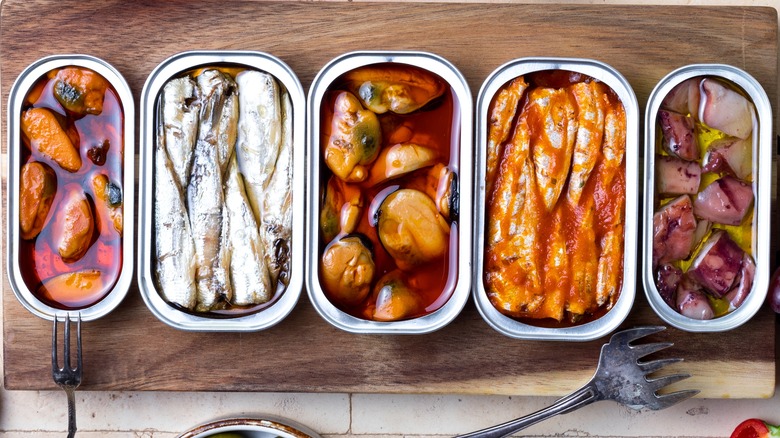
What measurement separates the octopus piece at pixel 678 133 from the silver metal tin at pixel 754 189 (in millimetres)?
35

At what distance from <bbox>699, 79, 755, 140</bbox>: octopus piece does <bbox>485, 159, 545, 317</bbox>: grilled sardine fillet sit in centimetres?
54

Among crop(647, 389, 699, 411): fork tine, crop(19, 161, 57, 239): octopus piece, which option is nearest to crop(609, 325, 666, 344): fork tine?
crop(647, 389, 699, 411): fork tine

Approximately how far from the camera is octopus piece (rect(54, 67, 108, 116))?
1933 mm

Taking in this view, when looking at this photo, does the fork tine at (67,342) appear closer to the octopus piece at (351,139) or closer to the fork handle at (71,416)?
the fork handle at (71,416)

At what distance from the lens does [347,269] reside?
74.8 inches

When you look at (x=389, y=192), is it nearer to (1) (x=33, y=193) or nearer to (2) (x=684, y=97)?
(2) (x=684, y=97)

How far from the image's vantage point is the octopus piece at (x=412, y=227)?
1.91m

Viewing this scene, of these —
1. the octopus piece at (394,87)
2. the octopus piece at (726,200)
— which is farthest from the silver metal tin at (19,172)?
the octopus piece at (726,200)

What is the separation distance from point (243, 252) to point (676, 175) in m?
1.29

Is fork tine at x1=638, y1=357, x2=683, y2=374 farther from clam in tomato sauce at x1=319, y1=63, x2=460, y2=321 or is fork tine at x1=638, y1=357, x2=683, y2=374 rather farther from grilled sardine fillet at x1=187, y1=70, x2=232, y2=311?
grilled sardine fillet at x1=187, y1=70, x2=232, y2=311

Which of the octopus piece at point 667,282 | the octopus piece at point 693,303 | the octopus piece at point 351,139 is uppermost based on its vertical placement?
the octopus piece at point 351,139

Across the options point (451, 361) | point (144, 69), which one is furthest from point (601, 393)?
point (144, 69)

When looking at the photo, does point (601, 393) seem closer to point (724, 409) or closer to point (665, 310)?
point (665, 310)

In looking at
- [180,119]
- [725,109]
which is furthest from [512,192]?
[180,119]
